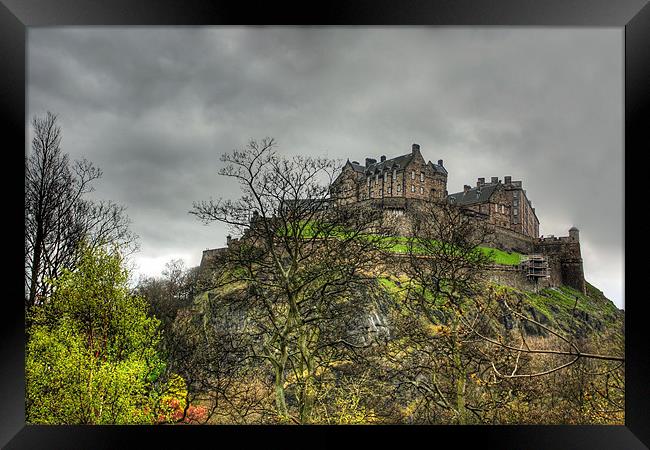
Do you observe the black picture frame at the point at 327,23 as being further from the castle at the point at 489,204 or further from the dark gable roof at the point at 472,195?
the dark gable roof at the point at 472,195

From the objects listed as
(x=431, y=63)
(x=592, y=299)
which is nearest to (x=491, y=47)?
(x=431, y=63)

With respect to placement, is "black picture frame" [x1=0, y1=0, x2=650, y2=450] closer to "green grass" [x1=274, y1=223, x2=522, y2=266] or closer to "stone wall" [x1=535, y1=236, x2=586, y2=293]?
"green grass" [x1=274, y1=223, x2=522, y2=266]

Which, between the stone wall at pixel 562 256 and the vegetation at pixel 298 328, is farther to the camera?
the stone wall at pixel 562 256

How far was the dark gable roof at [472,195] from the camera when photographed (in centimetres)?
441

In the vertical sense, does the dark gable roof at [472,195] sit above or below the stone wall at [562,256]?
above

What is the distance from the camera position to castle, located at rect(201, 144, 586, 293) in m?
4.23

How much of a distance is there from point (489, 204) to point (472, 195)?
192mm

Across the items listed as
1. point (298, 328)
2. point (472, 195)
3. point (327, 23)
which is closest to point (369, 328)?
point (298, 328)

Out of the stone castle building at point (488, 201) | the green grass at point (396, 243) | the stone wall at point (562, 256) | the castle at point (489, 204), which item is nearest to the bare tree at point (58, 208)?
the castle at point (489, 204)

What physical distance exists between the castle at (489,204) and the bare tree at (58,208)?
929 millimetres

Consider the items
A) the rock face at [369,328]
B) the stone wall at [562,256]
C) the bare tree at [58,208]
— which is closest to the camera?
the bare tree at [58,208]

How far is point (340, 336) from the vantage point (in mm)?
4168

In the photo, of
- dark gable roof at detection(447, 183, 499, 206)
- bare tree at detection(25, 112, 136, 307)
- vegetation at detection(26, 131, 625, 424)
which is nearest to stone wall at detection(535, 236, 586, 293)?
vegetation at detection(26, 131, 625, 424)
